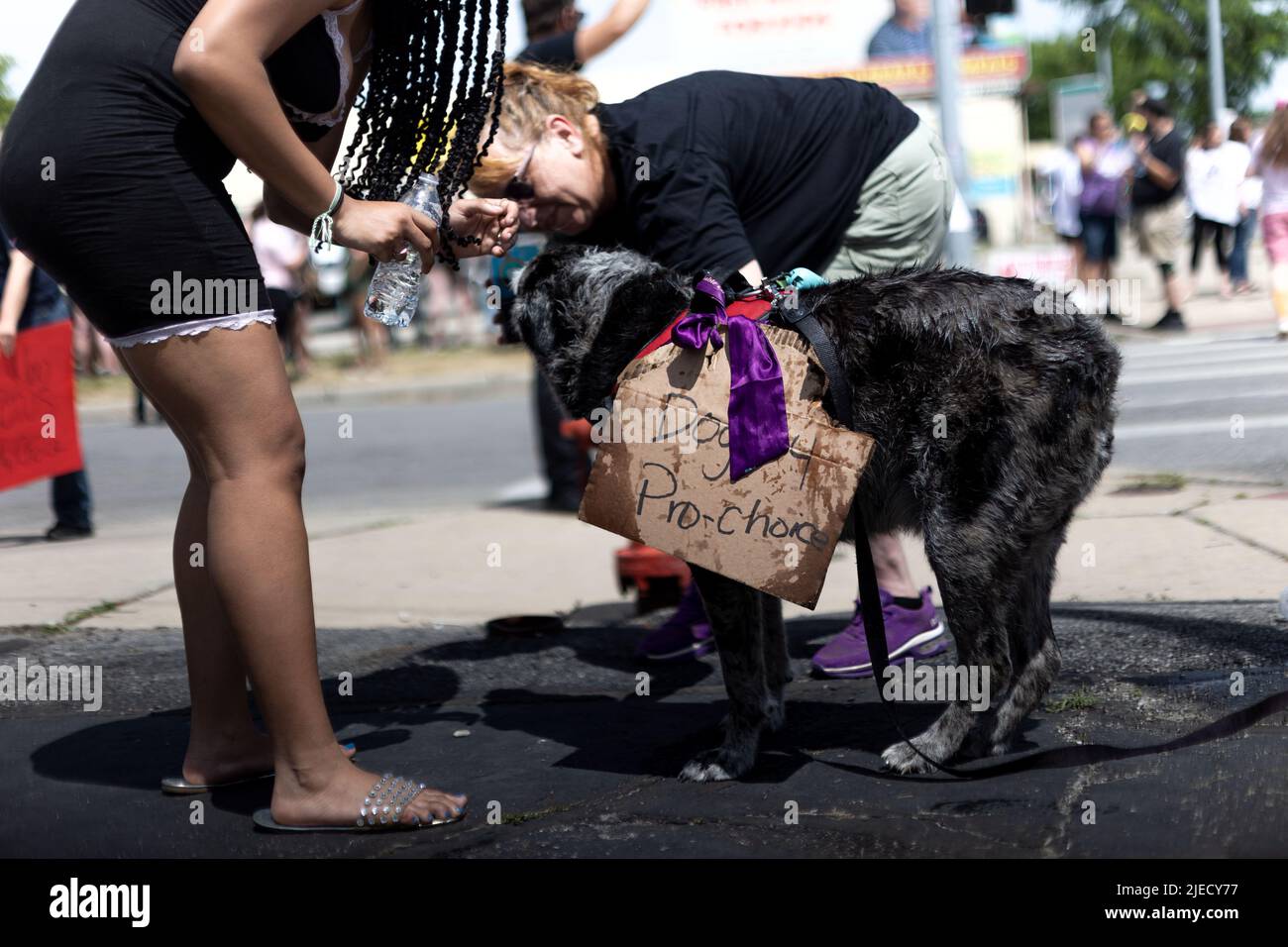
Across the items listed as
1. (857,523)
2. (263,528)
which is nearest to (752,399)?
(857,523)

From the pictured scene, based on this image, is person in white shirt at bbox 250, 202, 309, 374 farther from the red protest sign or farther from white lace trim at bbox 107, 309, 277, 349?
white lace trim at bbox 107, 309, 277, 349

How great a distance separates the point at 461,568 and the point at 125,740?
2632 mm

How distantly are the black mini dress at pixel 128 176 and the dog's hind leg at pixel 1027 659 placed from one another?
6.33 ft

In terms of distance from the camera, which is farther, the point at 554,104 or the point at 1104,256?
the point at 1104,256

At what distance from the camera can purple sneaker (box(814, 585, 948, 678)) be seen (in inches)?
164

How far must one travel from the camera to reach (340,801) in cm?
298

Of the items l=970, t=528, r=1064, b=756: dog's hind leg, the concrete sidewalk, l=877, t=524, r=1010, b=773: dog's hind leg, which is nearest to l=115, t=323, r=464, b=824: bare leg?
l=877, t=524, r=1010, b=773: dog's hind leg

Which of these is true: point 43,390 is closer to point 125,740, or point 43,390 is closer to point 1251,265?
point 125,740

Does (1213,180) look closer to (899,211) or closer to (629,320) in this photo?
(899,211)

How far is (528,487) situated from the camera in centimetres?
888

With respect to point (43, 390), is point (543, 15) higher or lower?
higher

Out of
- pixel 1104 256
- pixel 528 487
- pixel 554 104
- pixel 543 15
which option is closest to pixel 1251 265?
pixel 1104 256

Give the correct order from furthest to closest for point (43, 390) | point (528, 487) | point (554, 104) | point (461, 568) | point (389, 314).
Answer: point (528, 487) → point (43, 390) → point (461, 568) → point (554, 104) → point (389, 314)

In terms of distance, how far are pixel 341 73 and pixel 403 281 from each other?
47 cm
